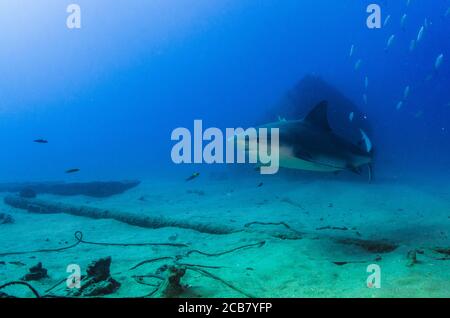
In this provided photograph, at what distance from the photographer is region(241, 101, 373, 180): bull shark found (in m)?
4.48

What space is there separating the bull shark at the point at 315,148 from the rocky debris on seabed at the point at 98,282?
2.46 meters

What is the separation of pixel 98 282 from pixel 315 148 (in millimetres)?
3515

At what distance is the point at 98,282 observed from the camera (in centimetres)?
379

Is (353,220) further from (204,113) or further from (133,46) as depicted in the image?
(204,113)

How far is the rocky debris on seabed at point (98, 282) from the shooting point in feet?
11.7

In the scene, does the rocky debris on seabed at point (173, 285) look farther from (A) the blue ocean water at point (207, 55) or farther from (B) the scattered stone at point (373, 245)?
(A) the blue ocean water at point (207, 55)

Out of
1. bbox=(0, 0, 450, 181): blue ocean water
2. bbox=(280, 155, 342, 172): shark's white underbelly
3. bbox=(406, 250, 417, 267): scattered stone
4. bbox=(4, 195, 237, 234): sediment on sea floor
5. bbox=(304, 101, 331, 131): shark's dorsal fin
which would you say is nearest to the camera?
bbox=(406, 250, 417, 267): scattered stone

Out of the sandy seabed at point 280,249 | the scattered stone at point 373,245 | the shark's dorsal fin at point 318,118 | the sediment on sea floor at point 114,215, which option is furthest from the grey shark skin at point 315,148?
the sediment on sea floor at point 114,215

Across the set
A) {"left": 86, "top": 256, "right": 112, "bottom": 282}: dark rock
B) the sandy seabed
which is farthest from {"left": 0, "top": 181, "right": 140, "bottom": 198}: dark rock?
{"left": 86, "top": 256, "right": 112, "bottom": 282}: dark rock

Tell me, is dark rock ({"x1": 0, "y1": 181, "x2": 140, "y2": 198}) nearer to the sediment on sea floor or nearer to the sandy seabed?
the sediment on sea floor

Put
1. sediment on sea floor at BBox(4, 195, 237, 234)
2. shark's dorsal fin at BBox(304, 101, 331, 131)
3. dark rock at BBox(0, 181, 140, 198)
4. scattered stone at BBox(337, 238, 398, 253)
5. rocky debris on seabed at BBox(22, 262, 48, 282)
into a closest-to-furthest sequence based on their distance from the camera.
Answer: rocky debris on seabed at BBox(22, 262, 48, 282), scattered stone at BBox(337, 238, 398, 253), shark's dorsal fin at BBox(304, 101, 331, 131), sediment on sea floor at BBox(4, 195, 237, 234), dark rock at BBox(0, 181, 140, 198)

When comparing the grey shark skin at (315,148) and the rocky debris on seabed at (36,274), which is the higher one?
the grey shark skin at (315,148)

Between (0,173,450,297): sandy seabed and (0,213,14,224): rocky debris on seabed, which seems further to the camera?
(0,213,14,224): rocky debris on seabed

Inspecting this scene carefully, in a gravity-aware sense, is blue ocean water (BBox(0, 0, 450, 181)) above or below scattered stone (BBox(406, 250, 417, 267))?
above
